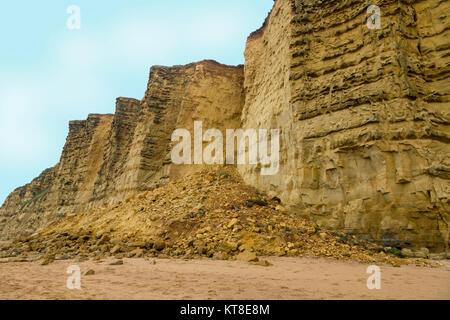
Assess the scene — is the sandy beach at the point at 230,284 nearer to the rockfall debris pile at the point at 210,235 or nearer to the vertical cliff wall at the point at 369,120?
the rockfall debris pile at the point at 210,235

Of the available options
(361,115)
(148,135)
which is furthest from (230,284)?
(148,135)

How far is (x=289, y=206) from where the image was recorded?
10.4 metres

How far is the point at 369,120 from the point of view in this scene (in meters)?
8.83

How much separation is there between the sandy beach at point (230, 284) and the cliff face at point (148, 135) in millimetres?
12058

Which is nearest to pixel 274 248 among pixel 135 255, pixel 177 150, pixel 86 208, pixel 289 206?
pixel 289 206

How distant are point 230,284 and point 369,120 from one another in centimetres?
742

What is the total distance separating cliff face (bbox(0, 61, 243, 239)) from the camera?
59.6ft

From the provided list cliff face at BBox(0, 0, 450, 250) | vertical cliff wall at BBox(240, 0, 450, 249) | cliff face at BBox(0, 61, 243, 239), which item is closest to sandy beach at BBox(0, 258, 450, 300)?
vertical cliff wall at BBox(240, 0, 450, 249)

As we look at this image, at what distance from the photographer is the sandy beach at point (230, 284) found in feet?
11.5

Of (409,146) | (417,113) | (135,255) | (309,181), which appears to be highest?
(417,113)

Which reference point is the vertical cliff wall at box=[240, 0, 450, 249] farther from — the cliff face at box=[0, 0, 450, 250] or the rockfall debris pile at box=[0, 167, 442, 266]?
the rockfall debris pile at box=[0, 167, 442, 266]

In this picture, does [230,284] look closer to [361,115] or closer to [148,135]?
[361,115]
